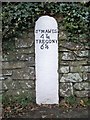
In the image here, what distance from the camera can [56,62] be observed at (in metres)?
4.52

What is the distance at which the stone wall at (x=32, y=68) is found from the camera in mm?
4609

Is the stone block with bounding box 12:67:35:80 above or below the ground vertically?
above

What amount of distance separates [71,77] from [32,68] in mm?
610

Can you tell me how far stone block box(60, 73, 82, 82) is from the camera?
4637 millimetres

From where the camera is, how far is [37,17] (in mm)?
4602

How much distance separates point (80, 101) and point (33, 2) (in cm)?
167

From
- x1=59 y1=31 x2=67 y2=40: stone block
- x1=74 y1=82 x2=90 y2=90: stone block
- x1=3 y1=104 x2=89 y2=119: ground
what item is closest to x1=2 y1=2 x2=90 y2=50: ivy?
x1=59 y1=31 x2=67 y2=40: stone block

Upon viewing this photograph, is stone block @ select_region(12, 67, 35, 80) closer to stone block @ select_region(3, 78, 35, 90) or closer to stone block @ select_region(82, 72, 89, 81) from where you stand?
stone block @ select_region(3, 78, 35, 90)

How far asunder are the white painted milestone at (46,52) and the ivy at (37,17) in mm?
176

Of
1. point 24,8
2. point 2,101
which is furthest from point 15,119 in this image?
point 24,8

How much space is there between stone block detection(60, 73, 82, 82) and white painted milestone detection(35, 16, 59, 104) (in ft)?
0.56

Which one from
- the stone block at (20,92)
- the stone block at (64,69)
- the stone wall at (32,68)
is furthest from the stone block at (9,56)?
the stone block at (64,69)

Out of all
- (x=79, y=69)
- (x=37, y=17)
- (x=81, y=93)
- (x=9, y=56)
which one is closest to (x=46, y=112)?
(x=81, y=93)

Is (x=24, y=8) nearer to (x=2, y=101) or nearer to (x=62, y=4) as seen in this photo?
(x=62, y=4)
